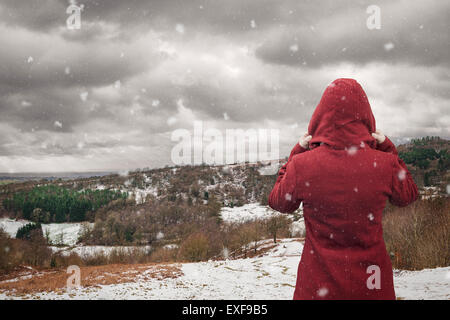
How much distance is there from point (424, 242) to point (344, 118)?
395 inches

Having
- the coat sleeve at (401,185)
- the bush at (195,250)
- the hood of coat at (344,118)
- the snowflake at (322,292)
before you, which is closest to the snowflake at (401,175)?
the coat sleeve at (401,185)

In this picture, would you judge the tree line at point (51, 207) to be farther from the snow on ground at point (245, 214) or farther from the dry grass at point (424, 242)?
the dry grass at point (424, 242)

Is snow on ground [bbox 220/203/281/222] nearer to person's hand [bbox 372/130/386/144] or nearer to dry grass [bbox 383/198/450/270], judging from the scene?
dry grass [bbox 383/198/450/270]

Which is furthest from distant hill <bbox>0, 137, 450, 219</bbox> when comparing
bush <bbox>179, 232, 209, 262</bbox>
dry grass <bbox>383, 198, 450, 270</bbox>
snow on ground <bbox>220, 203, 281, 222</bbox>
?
dry grass <bbox>383, 198, 450, 270</bbox>

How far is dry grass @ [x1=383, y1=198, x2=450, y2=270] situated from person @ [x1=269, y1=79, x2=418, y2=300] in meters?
8.62

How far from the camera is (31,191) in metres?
128

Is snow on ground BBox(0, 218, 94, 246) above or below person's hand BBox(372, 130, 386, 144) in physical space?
below

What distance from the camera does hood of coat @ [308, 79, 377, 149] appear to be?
60.0 inches

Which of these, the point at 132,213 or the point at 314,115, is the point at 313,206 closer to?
the point at 314,115

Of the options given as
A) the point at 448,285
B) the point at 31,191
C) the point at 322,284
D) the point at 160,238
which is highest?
the point at 322,284

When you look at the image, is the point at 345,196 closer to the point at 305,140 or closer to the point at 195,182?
the point at 305,140

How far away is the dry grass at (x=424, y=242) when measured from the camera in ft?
26.1
